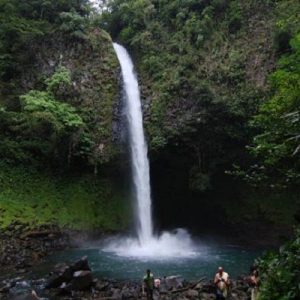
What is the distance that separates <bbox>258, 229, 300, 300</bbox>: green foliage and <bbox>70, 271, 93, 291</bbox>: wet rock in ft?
34.5

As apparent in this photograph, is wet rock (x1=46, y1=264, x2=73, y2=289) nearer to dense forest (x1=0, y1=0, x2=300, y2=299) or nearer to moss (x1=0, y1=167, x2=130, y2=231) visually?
moss (x1=0, y1=167, x2=130, y2=231)

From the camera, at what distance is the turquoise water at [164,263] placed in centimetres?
1950

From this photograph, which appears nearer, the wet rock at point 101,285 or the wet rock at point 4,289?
the wet rock at point 4,289

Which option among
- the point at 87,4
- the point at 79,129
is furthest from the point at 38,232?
the point at 87,4

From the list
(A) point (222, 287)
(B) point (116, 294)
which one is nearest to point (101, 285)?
(B) point (116, 294)

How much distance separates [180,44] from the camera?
32.1 m

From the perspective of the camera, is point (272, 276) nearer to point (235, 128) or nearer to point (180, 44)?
point (235, 128)

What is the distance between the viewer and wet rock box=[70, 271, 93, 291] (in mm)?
16391

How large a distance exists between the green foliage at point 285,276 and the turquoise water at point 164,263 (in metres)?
11.8

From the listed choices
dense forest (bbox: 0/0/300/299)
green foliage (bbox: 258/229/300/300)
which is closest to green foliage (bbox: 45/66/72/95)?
dense forest (bbox: 0/0/300/299)

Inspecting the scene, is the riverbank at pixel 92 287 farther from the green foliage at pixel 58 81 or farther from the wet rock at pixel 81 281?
the green foliage at pixel 58 81

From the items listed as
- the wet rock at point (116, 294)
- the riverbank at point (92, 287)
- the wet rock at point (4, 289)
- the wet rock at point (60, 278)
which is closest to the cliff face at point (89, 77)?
the wet rock at point (60, 278)

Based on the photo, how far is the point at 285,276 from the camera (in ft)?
21.3

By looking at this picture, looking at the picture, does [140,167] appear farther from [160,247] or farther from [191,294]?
[191,294]
